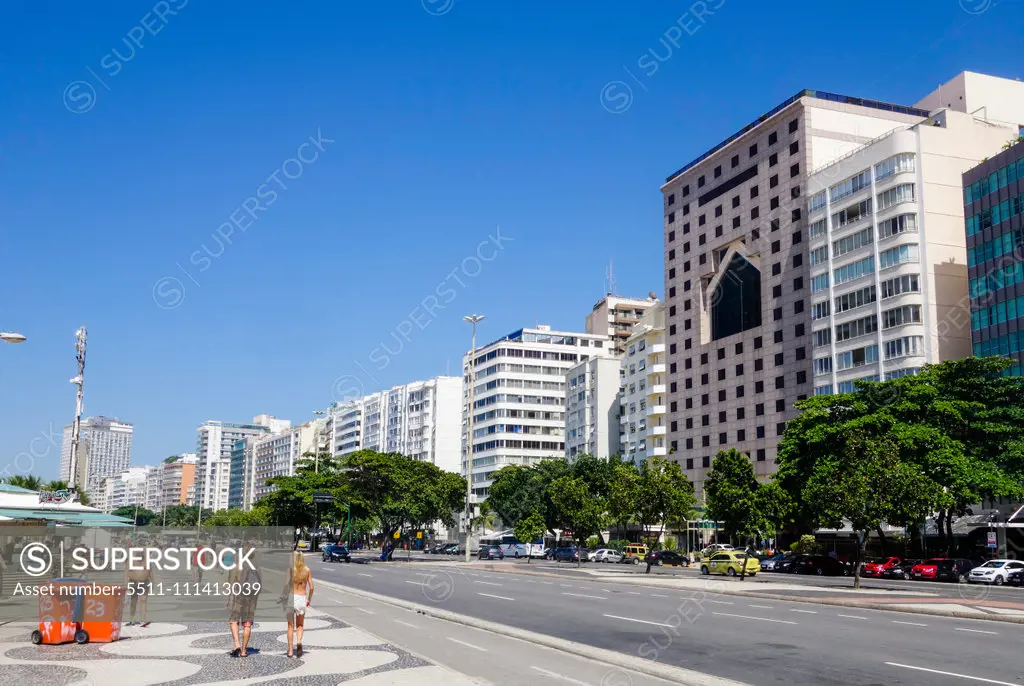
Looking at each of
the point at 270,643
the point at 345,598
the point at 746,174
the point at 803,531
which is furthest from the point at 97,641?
the point at 746,174

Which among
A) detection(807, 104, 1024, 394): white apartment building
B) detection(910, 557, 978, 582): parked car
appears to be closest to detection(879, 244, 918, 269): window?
detection(807, 104, 1024, 394): white apartment building

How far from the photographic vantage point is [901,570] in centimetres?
5400

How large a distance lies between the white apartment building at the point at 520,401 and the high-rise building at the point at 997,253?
265 ft

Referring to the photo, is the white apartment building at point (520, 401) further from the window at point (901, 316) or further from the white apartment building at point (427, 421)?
the window at point (901, 316)

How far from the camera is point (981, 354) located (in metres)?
64.1

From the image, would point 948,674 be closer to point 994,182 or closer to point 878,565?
point 878,565

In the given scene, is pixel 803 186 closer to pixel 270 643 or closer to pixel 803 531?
pixel 803 531

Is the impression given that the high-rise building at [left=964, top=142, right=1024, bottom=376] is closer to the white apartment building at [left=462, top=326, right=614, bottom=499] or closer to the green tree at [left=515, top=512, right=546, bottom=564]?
the green tree at [left=515, top=512, right=546, bottom=564]

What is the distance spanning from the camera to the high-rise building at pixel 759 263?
82.8m

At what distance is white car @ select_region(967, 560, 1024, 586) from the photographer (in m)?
47.9

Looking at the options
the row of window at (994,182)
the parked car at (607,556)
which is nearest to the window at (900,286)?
the row of window at (994,182)

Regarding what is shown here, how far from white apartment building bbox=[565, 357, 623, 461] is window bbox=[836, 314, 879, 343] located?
48.5 meters

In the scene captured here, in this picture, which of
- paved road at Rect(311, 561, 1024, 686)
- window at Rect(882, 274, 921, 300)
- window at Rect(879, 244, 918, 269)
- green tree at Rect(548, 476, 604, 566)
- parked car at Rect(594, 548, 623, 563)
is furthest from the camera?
parked car at Rect(594, 548, 623, 563)

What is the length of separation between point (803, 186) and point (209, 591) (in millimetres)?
72271
